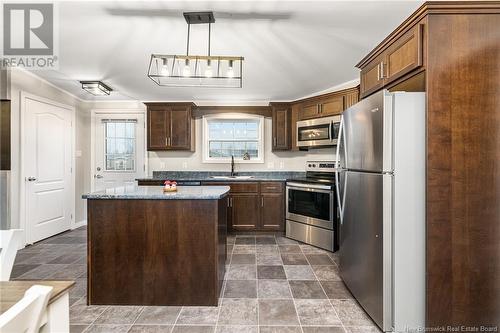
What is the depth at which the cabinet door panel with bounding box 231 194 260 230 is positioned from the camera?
13.6ft

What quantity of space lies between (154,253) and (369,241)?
1.73 meters

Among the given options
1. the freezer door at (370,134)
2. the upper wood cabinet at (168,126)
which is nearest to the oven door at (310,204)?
the freezer door at (370,134)

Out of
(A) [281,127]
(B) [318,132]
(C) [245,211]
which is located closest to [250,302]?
(C) [245,211]

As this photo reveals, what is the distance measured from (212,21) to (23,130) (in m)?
3.14

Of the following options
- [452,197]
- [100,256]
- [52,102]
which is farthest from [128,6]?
[52,102]

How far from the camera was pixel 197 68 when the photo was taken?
3219 mm

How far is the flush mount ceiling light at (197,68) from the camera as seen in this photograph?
199 centimetres

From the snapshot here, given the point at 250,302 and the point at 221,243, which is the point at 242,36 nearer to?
the point at 221,243

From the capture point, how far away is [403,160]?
5.41 feet

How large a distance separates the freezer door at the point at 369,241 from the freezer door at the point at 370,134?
89 millimetres

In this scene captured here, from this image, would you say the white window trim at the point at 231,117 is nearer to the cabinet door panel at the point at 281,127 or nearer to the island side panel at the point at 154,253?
the cabinet door panel at the point at 281,127

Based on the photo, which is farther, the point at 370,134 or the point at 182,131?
the point at 182,131

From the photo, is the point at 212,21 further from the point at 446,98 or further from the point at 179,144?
the point at 179,144

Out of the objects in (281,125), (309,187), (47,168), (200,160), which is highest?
(281,125)
